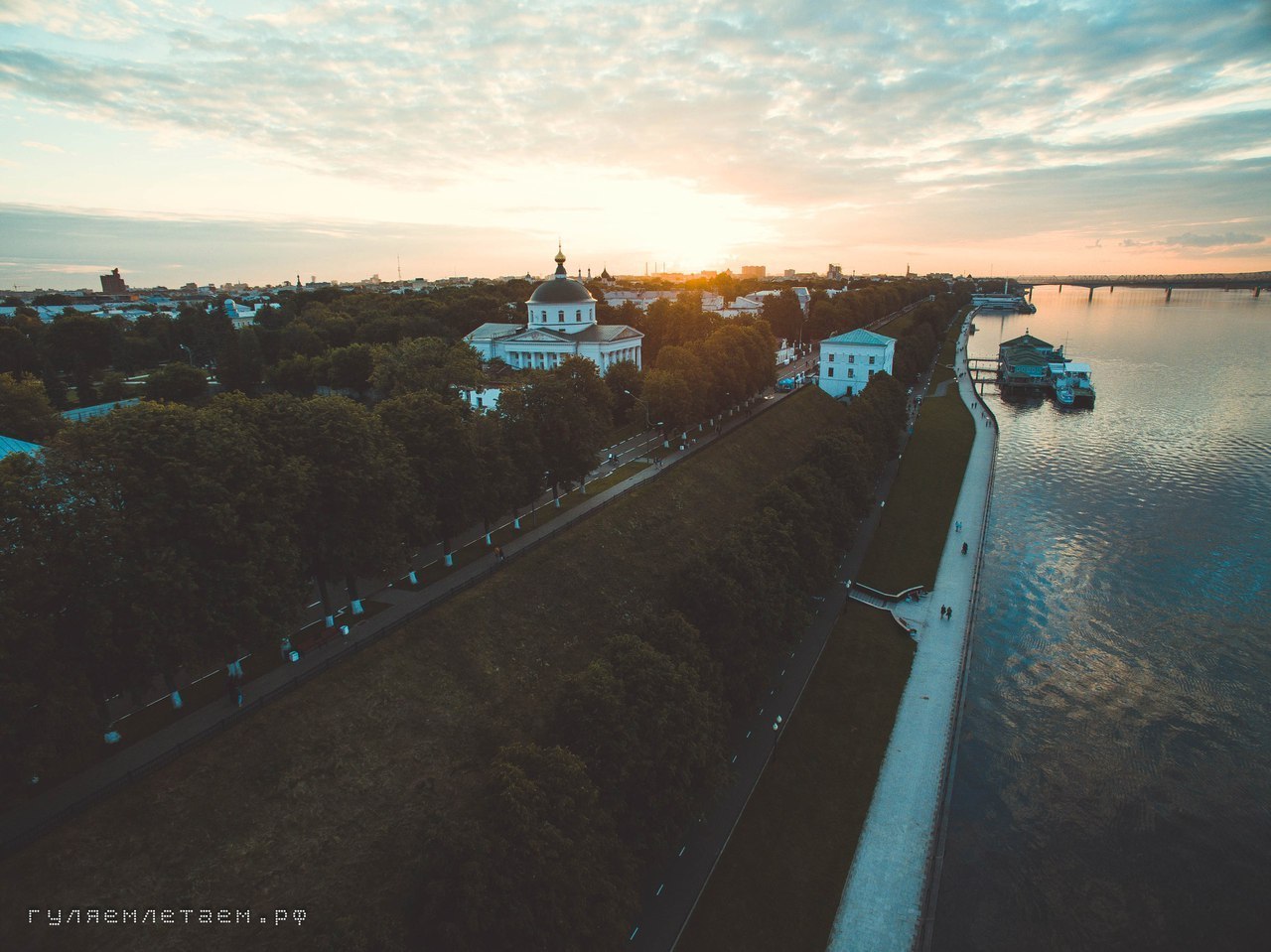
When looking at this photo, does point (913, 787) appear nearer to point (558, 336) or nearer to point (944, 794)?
point (944, 794)

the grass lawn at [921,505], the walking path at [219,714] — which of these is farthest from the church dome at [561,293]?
the walking path at [219,714]

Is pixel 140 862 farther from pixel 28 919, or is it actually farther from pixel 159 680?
pixel 159 680

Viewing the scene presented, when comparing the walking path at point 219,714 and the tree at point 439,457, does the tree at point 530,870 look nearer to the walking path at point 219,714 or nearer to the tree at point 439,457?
the walking path at point 219,714

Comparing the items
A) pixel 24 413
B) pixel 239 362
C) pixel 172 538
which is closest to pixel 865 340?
pixel 239 362

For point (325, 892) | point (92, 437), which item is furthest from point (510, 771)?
point (92, 437)

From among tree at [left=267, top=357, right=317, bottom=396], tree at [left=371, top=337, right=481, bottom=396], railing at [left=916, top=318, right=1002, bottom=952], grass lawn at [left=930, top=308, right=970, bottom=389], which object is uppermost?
tree at [left=371, top=337, right=481, bottom=396]

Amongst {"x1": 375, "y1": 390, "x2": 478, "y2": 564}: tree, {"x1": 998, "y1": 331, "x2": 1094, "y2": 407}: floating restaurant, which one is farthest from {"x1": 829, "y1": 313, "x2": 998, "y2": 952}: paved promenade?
{"x1": 998, "y1": 331, "x2": 1094, "y2": 407}: floating restaurant

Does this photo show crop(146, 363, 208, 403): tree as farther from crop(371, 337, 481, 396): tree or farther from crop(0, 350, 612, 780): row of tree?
crop(0, 350, 612, 780): row of tree
